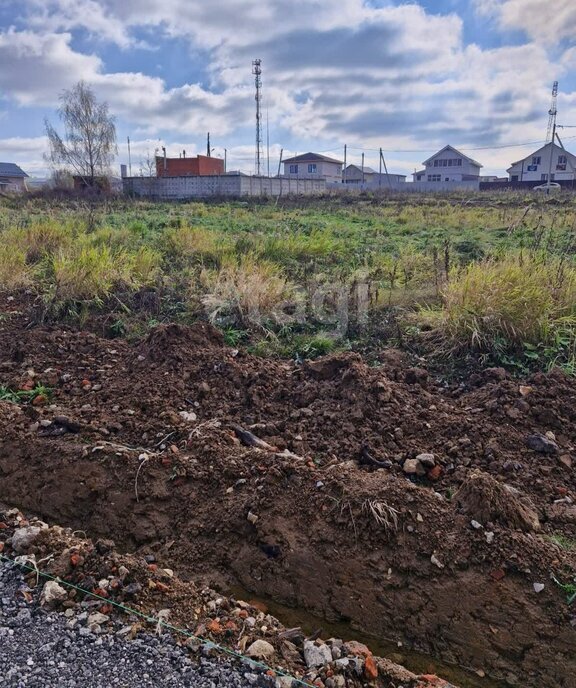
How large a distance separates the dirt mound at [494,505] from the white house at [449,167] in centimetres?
6049

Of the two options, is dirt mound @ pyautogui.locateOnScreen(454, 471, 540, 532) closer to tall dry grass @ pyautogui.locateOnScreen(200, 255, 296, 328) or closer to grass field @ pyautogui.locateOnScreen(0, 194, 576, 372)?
grass field @ pyautogui.locateOnScreen(0, 194, 576, 372)

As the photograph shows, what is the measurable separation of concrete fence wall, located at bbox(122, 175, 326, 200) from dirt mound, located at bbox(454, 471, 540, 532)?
27683mm

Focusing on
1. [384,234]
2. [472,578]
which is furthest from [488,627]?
[384,234]

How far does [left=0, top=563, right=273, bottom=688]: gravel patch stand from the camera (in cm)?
180

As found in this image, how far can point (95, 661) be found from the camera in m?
1.87

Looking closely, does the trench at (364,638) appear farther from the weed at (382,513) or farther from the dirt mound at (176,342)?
the dirt mound at (176,342)

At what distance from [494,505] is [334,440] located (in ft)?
3.35

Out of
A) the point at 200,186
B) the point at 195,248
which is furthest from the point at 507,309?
the point at 200,186

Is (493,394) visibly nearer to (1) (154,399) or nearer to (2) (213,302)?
(1) (154,399)

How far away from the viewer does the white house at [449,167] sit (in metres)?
59.2

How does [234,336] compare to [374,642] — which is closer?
[374,642]

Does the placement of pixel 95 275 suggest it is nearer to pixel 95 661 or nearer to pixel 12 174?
pixel 95 661

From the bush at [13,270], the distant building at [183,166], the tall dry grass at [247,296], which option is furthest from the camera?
the distant building at [183,166]

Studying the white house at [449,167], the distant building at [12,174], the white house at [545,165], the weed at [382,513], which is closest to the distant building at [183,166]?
the distant building at [12,174]
